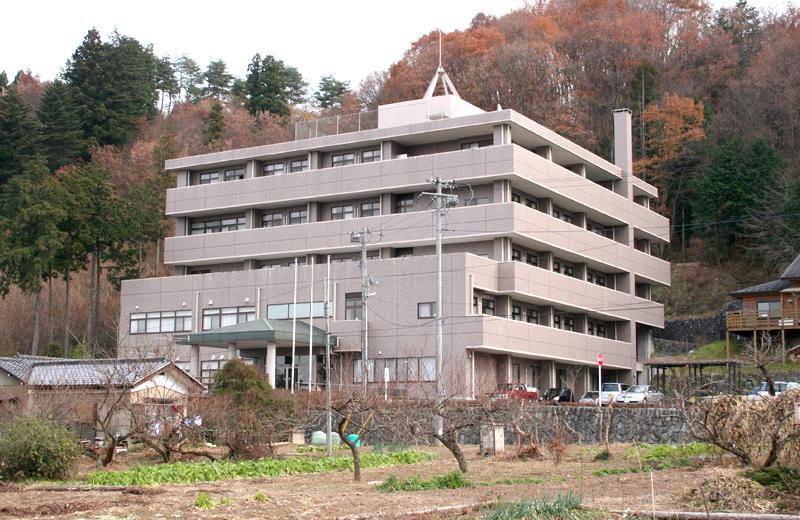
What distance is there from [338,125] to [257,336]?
58.1 ft

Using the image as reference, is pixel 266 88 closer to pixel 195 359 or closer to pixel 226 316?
pixel 226 316

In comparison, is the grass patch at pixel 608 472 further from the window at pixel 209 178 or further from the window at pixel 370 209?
the window at pixel 209 178

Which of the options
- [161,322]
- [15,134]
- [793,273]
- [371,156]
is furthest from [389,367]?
[15,134]

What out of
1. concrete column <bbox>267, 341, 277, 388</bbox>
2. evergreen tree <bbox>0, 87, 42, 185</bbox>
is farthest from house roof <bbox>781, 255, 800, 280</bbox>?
evergreen tree <bbox>0, 87, 42, 185</bbox>

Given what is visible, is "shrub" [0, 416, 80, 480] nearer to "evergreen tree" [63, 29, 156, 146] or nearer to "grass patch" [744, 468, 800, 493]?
A: "grass patch" [744, 468, 800, 493]

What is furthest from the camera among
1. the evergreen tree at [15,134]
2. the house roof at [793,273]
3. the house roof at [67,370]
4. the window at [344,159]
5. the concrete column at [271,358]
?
the evergreen tree at [15,134]

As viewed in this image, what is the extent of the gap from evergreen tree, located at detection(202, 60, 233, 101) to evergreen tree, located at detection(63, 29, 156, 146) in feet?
93.5

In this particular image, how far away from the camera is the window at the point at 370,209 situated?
56.6 metres

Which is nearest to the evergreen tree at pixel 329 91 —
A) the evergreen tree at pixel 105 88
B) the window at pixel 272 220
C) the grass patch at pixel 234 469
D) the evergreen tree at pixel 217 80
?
the evergreen tree at pixel 217 80

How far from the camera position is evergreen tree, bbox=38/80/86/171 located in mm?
80125

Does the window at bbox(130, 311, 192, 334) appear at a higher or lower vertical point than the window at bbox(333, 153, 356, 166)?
lower

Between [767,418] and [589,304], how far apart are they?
3859cm

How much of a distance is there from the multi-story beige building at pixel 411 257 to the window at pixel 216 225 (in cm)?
10

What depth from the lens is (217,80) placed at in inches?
4697
